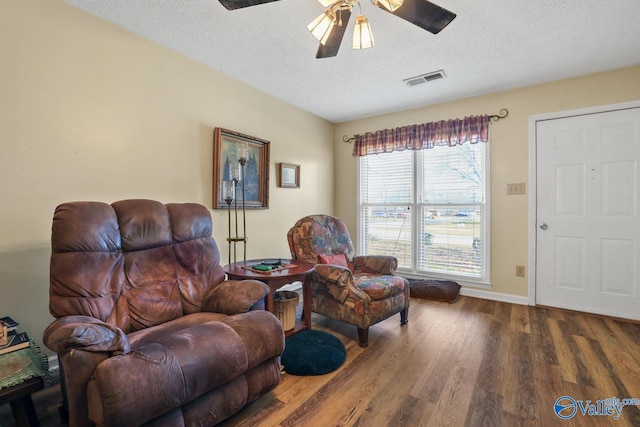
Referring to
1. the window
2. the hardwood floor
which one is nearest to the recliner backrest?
the hardwood floor

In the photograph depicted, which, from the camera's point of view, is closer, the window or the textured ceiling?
the textured ceiling

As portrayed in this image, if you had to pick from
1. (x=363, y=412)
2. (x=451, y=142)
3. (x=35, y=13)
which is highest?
(x=35, y=13)

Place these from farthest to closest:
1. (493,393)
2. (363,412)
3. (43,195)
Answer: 1. (43,195)
2. (493,393)
3. (363,412)

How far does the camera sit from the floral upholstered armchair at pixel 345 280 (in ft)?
7.64

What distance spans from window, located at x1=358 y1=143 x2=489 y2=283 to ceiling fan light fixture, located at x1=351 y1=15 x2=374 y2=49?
236 cm

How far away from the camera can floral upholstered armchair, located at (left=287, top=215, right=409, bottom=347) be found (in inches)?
91.7

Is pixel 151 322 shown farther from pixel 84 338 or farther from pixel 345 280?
pixel 345 280

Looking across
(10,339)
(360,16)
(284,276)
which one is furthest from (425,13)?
(10,339)

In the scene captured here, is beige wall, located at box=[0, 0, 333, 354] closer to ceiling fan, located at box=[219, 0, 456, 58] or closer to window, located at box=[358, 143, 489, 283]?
ceiling fan, located at box=[219, 0, 456, 58]

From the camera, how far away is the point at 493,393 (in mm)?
1728

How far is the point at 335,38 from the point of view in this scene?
1756mm

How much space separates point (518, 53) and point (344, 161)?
243cm

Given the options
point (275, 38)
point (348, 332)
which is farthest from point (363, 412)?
point (275, 38)

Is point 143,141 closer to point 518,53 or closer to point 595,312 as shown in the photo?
point 518,53
